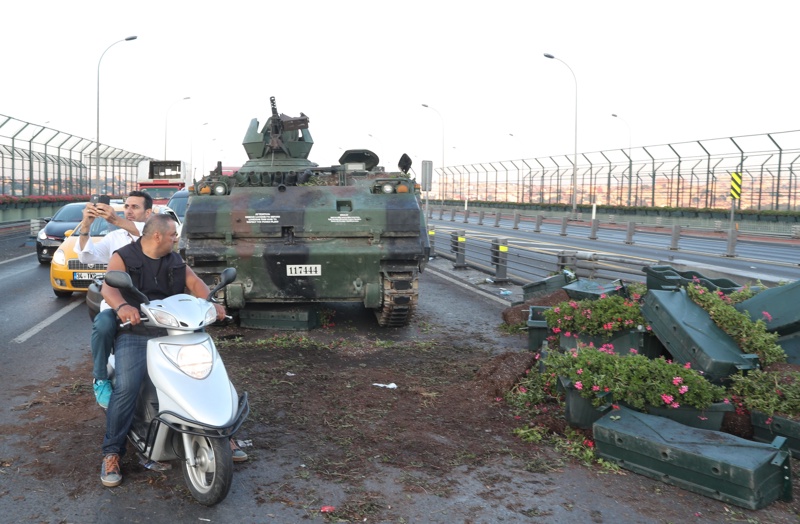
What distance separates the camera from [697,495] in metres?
4.57

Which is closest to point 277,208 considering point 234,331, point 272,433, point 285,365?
point 234,331

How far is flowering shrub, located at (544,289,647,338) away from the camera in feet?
22.5

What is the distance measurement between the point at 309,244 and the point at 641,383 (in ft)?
17.3

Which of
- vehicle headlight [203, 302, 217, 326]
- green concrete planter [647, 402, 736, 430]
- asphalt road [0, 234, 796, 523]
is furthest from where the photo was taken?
green concrete planter [647, 402, 736, 430]

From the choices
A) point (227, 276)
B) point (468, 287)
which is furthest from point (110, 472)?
point (468, 287)

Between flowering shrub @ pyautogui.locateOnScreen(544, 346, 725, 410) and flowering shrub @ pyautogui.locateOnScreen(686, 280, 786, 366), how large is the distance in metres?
0.67

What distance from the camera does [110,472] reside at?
15.0 ft

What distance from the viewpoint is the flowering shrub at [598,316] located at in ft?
22.5

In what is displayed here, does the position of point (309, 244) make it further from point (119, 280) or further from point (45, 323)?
point (119, 280)

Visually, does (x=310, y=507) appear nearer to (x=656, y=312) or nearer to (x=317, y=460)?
(x=317, y=460)

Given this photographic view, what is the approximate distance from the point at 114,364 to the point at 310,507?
1.56 metres

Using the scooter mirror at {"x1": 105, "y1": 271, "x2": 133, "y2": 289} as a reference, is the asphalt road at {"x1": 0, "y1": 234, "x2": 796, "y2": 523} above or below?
below

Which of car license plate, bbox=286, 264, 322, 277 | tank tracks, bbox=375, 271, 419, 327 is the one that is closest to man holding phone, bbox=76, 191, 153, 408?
car license plate, bbox=286, 264, 322, 277

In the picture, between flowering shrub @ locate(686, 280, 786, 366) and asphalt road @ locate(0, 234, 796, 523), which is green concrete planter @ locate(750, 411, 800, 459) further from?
asphalt road @ locate(0, 234, 796, 523)
